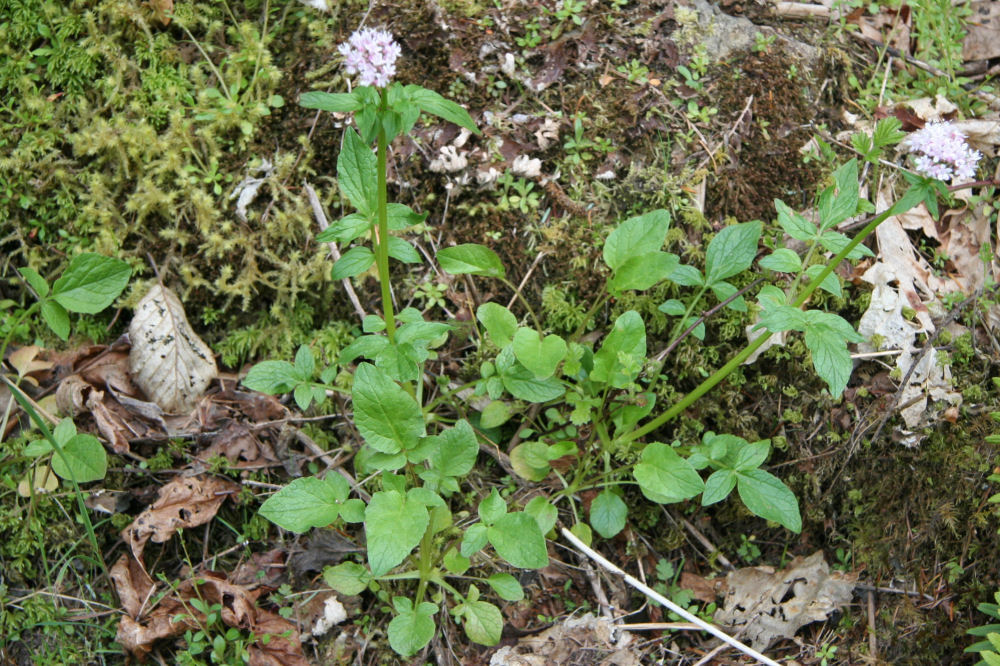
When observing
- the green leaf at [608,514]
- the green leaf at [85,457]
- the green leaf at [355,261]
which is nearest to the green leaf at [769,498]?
the green leaf at [608,514]

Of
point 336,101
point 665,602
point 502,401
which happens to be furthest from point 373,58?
point 665,602

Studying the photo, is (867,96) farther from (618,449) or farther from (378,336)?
(378,336)

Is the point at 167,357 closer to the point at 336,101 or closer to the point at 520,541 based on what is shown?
the point at 336,101

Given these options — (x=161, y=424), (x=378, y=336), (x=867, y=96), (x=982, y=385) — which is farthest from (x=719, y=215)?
(x=161, y=424)

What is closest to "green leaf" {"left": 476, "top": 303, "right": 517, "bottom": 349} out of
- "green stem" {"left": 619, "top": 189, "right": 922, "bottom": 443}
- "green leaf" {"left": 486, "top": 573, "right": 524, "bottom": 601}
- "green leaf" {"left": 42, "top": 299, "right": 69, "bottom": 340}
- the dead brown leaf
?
"green stem" {"left": 619, "top": 189, "right": 922, "bottom": 443}

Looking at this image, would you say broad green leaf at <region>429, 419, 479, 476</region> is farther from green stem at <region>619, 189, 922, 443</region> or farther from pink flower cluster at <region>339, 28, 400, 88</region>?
pink flower cluster at <region>339, 28, 400, 88</region>

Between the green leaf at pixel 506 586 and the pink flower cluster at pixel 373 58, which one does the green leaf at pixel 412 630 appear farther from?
the pink flower cluster at pixel 373 58
